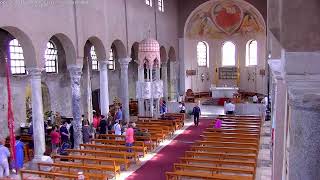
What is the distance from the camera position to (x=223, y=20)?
105 feet

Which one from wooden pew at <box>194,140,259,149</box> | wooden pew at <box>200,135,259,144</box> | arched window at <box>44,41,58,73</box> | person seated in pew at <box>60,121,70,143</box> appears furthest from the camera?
arched window at <box>44,41,58,73</box>

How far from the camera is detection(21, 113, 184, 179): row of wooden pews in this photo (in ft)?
38.0

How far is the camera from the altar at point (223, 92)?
1203 inches

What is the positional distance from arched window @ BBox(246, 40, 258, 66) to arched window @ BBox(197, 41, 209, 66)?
3.61 metres

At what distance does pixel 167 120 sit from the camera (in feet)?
67.5

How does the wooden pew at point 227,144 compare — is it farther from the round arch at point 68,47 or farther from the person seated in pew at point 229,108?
the person seated in pew at point 229,108

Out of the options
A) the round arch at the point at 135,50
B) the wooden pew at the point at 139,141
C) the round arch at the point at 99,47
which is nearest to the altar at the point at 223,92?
the round arch at the point at 135,50

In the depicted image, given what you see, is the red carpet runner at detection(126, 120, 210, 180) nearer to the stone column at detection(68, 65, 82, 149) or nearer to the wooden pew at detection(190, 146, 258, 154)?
the wooden pew at detection(190, 146, 258, 154)

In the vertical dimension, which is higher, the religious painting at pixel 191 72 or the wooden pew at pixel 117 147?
the religious painting at pixel 191 72

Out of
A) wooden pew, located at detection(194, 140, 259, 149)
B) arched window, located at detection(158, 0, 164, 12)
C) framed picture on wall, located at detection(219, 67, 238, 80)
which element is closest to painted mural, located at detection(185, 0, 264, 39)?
framed picture on wall, located at detection(219, 67, 238, 80)

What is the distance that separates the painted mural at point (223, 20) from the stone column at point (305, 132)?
26.1 metres

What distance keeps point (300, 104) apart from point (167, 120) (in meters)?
15.9

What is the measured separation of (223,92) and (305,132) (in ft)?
85.6

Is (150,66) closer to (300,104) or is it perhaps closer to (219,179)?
(219,179)
